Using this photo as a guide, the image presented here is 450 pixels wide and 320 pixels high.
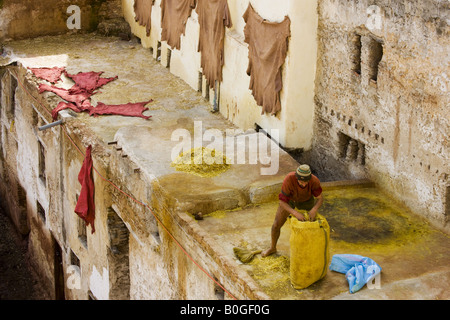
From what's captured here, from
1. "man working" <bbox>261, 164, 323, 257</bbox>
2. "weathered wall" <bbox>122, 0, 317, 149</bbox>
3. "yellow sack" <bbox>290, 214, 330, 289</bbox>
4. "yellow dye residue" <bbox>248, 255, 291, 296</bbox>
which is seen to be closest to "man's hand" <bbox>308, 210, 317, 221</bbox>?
"man working" <bbox>261, 164, 323, 257</bbox>

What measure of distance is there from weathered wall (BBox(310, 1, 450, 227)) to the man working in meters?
1.98

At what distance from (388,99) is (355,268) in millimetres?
3220

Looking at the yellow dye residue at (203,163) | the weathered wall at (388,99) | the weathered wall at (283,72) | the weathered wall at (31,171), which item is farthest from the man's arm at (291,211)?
the weathered wall at (31,171)

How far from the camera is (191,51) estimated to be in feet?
59.0

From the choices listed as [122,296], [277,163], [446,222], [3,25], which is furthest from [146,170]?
[3,25]

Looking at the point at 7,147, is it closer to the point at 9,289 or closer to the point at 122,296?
the point at 9,289

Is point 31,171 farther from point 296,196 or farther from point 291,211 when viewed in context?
point 291,211

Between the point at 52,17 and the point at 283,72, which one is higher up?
the point at 283,72

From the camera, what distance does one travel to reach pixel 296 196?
10.8m

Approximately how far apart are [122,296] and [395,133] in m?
6.41

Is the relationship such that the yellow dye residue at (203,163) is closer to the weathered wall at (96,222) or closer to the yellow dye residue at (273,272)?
the weathered wall at (96,222)

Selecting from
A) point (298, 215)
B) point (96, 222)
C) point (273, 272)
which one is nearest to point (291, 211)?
point (298, 215)

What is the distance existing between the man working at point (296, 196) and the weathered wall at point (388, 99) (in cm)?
198

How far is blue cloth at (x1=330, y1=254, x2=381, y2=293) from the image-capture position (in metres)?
10.2
